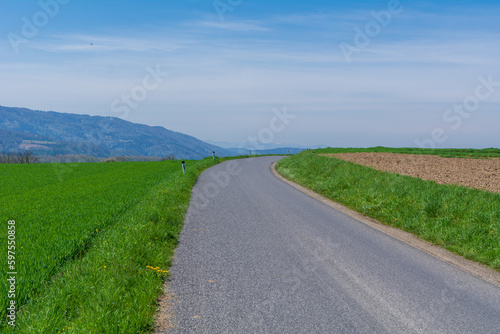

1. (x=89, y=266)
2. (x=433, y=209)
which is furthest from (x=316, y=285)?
(x=433, y=209)

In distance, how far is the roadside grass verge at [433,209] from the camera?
8.80 m

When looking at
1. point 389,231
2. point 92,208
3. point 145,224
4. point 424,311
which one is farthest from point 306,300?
point 92,208

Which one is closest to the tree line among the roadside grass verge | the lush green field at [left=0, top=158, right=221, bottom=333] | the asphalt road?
the lush green field at [left=0, top=158, right=221, bottom=333]

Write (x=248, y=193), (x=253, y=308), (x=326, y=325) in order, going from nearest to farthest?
(x=326, y=325)
(x=253, y=308)
(x=248, y=193)

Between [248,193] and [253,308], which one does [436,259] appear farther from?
[248,193]

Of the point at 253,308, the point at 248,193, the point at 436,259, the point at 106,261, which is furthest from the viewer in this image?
the point at 248,193

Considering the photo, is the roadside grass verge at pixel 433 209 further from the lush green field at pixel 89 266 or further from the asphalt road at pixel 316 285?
the lush green field at pixel 89 266

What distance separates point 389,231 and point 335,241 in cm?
236

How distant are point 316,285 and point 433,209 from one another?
7.07m

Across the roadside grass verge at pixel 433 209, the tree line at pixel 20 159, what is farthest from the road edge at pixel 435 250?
the tree line at pixel 20 159

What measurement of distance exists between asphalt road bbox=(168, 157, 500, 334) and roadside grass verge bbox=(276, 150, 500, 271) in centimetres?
114

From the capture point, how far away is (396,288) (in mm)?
6156

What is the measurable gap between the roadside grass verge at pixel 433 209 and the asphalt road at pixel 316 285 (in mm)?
1144

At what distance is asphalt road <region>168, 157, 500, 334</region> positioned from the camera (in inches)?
193
